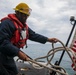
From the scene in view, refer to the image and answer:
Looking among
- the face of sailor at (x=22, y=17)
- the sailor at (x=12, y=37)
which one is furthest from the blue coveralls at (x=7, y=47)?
the face of sailor at (x=22, y=17)

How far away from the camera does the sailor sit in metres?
4.64

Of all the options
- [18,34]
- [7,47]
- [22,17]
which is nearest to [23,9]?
[22,17]

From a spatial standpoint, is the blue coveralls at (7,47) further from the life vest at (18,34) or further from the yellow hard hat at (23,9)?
the yellow hard hat at (23,9)

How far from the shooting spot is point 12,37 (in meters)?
4.85

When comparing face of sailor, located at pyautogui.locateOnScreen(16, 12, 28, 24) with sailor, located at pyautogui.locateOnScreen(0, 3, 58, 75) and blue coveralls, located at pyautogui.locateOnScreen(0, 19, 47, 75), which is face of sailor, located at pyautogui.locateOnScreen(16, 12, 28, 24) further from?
blue coveralls, located at pyautogui.locateOnScreen(0, 19, 47, 75)

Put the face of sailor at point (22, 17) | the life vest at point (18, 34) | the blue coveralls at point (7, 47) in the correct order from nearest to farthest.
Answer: the blue coveralls at point (7, 47) < the life vest at point (18, 34) < the face of sailor at point (22, 17)

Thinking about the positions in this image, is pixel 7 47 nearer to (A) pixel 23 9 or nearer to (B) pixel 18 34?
(B) pixel 18 34

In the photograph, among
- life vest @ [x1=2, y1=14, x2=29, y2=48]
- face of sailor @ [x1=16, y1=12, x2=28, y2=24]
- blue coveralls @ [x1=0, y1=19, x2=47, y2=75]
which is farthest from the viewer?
face of sailor @ [x1=16, y1=12, x2=28, y2=24]

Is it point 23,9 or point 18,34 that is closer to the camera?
point 18,34

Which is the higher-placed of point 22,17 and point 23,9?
point 23,9

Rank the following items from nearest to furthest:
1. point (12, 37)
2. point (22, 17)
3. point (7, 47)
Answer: point (7, 47)
point (12, 37)
point (22, 17)

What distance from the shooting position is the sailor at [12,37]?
464 cm

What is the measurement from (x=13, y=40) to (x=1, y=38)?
0.32 metres

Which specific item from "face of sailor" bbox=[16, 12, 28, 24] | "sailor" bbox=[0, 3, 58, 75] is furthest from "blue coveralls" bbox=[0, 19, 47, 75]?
"face of sailor" bbox=[16, 12, 28, 24]
